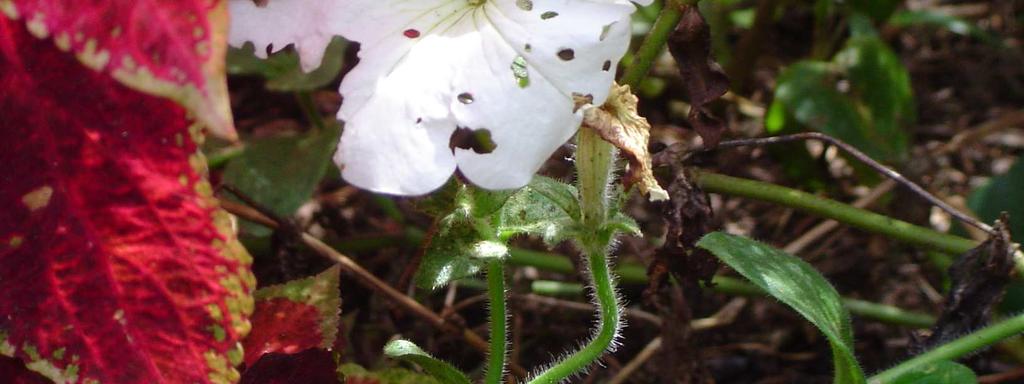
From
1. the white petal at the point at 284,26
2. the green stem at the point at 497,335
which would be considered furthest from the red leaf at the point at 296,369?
the white petal at the point at 284,26

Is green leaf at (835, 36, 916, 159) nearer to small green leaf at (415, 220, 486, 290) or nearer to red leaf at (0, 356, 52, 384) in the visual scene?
small green leaf at (415, 220, 486, 290)

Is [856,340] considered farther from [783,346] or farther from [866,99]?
[866,99]

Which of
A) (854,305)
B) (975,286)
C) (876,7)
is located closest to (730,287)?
(854,305)

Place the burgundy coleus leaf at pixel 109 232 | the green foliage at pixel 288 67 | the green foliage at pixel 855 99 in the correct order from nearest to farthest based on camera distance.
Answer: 1. the burgundy coleus leaf at pixel 109 232
2. the green foliage at pixel 288 67
3. the green foliage at pixel 855 99

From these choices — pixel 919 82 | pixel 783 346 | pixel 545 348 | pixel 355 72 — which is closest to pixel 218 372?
pixel 355 72

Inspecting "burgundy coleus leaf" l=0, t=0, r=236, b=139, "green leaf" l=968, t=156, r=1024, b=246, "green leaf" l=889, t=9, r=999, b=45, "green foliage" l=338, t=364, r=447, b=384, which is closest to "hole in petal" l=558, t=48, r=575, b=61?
"burgundy coleus leaf" l=0, t=0, r=236, b=139

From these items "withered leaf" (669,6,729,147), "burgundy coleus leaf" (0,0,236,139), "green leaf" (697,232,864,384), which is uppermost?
"burgundy coleus leaf" (0,0,236,139)

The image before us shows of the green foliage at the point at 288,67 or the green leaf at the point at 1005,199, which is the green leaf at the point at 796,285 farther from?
the green foliage at the point at 288,67

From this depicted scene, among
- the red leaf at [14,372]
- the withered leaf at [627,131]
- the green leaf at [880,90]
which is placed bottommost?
the green leaf at [880,90]
